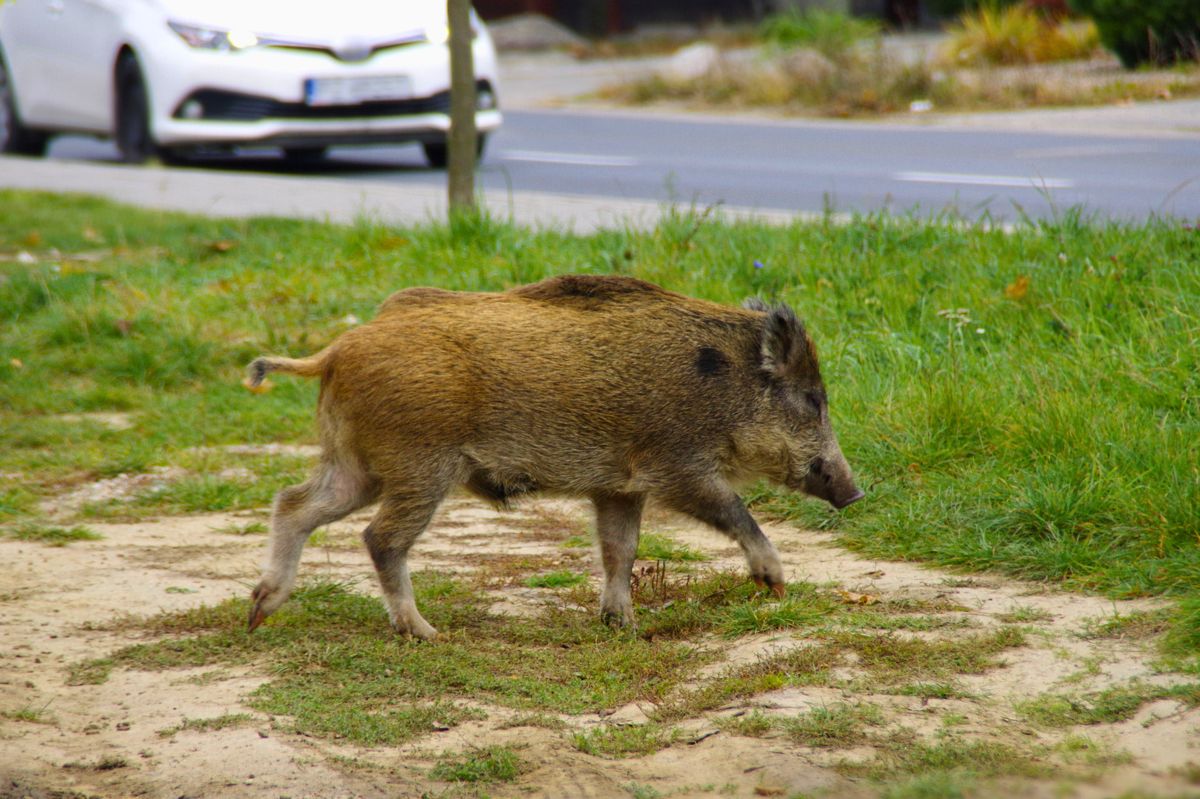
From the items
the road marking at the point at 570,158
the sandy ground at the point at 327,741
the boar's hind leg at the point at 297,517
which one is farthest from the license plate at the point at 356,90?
the boar's hind leg at the point at 297,517

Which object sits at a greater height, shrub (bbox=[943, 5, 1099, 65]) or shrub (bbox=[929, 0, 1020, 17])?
shrub (bbox=[929, 0, 1020, 17])

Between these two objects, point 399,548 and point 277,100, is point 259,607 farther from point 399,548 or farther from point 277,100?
point 277,100

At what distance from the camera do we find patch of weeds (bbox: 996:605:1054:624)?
4.15m

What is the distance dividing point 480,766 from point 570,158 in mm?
12189

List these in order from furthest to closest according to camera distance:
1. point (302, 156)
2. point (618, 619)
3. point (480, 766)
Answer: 1. point (302, 156)
2. point (618, 619)
3. point (480, 766)

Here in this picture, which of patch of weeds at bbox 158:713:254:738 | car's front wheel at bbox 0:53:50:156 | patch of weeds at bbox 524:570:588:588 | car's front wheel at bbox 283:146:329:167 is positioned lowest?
patch of weeds at bbox 524:570:588:588

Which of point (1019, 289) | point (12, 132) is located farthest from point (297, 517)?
point (12, 132)

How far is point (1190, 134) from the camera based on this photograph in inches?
539

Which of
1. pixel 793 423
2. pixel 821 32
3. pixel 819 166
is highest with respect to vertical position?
pixel 821 32

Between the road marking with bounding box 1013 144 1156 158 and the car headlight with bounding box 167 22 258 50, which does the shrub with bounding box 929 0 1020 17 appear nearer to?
the road marking with bounding box 1013 144 1156 158

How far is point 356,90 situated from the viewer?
492 inches

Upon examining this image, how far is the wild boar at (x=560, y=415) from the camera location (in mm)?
4105

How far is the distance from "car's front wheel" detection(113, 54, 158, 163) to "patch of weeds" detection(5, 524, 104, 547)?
320 inches

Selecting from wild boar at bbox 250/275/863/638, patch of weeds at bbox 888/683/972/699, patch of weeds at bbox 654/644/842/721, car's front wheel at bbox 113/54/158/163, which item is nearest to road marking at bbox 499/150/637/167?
car's front wheel at bbox 113/54/158/163
